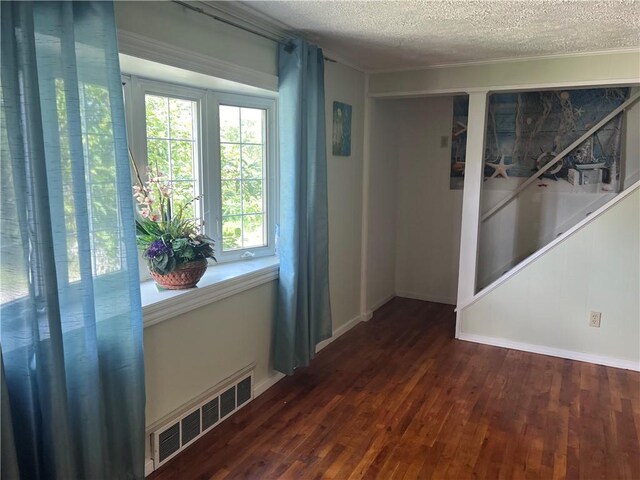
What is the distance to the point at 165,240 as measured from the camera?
2.40m

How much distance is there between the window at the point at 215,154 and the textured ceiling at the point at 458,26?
61cm

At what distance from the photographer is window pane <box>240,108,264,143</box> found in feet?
10.2

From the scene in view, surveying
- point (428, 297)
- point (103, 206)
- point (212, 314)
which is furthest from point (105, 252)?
point (428, 297)

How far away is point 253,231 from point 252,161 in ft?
1.50

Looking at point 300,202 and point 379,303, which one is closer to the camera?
point 300,202

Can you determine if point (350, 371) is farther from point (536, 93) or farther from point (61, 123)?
point (536, 93)

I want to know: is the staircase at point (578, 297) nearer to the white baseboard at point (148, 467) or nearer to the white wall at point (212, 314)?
the white wall at point (212, 314)

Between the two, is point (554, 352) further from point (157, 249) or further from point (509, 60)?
point (157, 249)

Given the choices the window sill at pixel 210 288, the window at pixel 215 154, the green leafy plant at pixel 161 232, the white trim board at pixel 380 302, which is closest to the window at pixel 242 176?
the window at pixel 215 154

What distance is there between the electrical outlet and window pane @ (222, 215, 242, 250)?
2.58 metres

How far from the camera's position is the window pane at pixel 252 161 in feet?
10.3

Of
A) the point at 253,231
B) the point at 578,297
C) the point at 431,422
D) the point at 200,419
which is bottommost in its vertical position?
the point at 431,422

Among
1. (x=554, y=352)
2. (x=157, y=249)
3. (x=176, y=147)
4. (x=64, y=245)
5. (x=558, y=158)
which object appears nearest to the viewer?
(x=64, y=245)

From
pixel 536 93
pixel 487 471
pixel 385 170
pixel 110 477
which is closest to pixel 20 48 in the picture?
pixel 110 477
